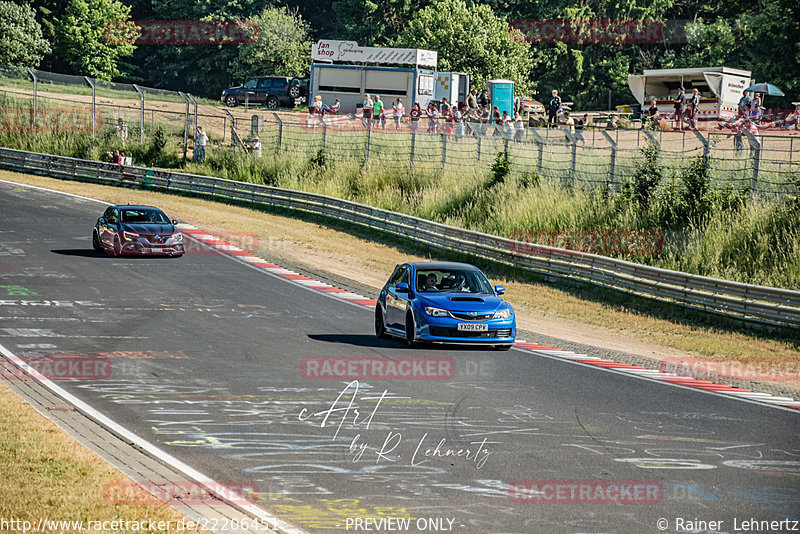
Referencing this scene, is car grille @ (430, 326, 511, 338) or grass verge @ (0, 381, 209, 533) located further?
car grille @ (430, 326, 511, 338)

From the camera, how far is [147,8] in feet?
297

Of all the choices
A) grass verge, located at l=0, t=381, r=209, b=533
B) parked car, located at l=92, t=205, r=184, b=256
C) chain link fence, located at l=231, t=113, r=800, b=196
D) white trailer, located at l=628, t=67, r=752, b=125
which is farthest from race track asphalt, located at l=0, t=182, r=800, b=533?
white trailer, located at l=628, t=67, r=752, b=125

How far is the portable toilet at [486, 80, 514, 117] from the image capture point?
52938mm

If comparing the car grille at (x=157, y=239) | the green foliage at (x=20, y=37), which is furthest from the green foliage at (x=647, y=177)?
the green foliage at (x=20, y=37)

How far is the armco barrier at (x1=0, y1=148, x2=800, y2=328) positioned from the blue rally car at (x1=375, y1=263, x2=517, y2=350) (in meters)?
6.20

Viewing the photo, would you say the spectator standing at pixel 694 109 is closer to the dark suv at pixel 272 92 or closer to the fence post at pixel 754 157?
the fence post at pixel 754 157

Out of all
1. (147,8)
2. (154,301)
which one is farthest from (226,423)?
(147,8)

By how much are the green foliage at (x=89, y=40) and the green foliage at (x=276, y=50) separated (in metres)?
9.97

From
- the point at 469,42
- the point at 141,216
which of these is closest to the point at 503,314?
the point at 141,216

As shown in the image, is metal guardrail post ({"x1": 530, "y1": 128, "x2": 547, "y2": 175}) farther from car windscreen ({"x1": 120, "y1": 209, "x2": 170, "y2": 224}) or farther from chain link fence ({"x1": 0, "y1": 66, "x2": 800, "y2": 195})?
car windscreen ({"x1": 120, "y1": 209, "x2": 170, "y2": 224})

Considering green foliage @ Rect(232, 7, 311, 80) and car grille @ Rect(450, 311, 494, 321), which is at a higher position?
green foliage @ Rect(232, 7, 311, 80)

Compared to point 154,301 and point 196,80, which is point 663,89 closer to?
point 154,301

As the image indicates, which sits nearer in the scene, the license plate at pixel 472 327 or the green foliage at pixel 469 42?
the license plate at pixel 472 327

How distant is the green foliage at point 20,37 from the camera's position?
7281 cm
